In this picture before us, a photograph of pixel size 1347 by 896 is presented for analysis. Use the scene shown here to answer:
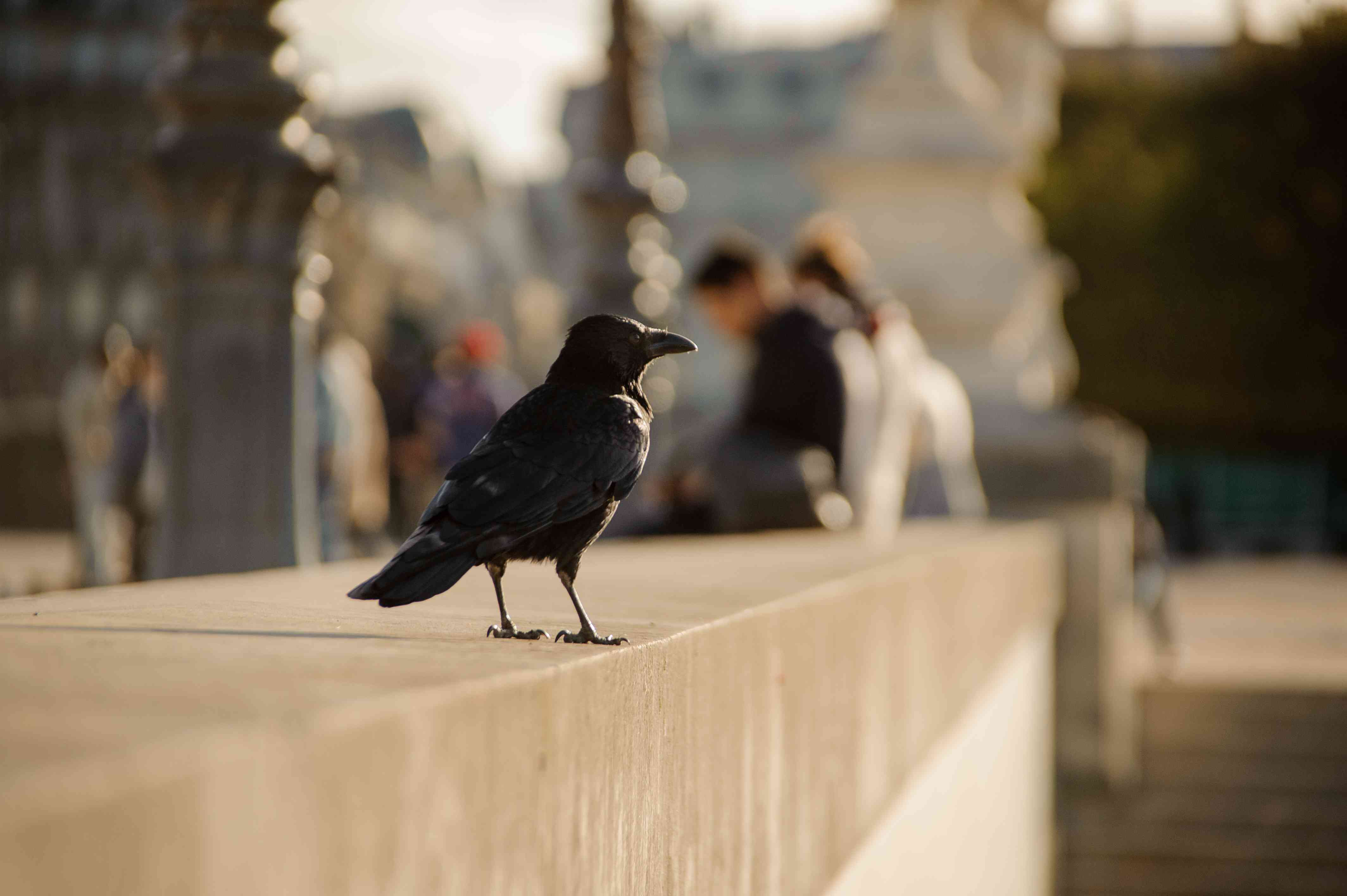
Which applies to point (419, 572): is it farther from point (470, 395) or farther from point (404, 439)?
point (404, 439)

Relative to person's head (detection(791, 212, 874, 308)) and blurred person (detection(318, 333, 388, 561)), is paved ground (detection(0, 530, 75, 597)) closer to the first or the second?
blurred person (detection(318, 333, 388, 561))

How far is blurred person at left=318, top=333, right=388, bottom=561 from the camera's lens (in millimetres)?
9664

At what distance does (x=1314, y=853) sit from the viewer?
10.5 meters

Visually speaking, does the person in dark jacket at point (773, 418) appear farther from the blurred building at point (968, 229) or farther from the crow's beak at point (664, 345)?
the crow's beak at point (664, 345)

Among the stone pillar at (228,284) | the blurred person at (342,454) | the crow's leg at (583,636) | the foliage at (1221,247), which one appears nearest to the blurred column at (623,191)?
the blurred person at (342,454)

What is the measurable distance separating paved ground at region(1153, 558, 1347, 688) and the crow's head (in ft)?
32.3

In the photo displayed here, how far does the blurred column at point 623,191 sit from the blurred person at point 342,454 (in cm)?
175

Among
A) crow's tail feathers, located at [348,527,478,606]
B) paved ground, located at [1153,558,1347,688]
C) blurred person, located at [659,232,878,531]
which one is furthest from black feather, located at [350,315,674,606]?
paved ground, located at [1153,558,1347,688]

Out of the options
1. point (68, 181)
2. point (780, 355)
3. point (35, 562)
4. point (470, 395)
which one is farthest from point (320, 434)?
point (68, 181)

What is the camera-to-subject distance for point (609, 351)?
2.70m

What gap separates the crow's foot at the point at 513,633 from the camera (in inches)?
96.7

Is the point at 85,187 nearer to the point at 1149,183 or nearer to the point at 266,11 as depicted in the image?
the point at 1149,183

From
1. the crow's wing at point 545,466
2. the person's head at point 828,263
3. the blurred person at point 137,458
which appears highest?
the person's head at point 828,263

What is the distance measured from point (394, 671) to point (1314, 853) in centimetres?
978
